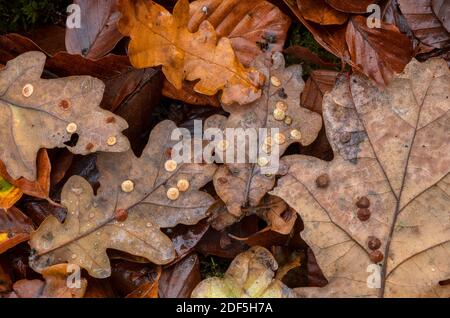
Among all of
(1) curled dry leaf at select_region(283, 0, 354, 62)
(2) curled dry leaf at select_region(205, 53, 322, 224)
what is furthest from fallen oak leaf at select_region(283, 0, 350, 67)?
(2) curled dry leaf at select_region(205, 53, 322, 224)

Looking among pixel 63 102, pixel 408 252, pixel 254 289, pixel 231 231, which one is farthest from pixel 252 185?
pixel 63 102

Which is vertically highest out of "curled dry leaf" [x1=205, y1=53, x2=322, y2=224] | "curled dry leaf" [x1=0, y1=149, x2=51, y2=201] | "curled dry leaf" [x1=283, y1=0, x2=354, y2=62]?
"curled dry leaf" [x1=283, y1=0, x2=354, y2=62]

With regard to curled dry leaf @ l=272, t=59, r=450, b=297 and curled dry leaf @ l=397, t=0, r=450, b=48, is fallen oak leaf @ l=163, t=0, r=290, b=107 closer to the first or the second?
curled dry leaf @ l=272, t=59, r=450, b=297

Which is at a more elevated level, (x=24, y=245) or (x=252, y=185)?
(x=252, y=185)

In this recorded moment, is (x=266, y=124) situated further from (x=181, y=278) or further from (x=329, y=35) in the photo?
(x=181, y=278)
